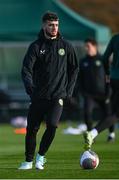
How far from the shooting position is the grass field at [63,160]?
38.8ft

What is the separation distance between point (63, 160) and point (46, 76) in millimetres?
2270

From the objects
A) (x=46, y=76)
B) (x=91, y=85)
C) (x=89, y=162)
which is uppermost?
(x=46, y=76)

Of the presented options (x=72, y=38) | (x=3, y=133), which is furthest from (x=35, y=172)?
(x=72, y=38)

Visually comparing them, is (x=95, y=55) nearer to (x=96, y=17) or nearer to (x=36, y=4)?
(x=36, y=4)

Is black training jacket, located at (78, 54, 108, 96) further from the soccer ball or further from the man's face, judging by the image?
the man's face

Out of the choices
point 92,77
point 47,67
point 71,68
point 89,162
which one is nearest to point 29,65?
point 47,67

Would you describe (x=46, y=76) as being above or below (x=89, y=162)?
above

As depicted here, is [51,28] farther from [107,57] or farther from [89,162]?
[107,57]

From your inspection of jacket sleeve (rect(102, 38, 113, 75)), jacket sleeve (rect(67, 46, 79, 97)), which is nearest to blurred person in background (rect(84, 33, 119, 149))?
jacket sleeve (rect(102, 38, 113, 75))

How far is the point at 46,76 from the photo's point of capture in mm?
12477

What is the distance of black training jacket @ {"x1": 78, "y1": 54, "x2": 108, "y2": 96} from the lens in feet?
65.9

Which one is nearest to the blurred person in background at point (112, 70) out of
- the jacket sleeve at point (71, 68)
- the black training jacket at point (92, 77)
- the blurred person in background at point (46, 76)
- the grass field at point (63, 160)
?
the grass field at point (63, 160)

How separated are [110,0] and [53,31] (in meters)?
62.5

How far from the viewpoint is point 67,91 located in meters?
12.7
